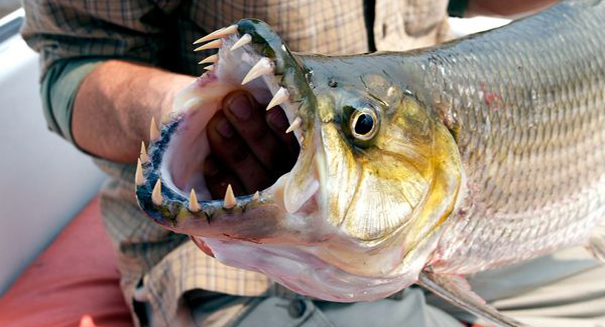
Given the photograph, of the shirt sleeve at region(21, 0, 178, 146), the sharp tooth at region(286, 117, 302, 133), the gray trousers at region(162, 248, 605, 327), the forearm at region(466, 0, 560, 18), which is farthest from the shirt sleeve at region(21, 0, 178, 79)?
the forearm at region(466, 0, 560, 18)

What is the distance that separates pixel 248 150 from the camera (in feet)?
4.01

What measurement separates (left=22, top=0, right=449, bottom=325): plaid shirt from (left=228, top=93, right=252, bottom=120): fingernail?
0.69m

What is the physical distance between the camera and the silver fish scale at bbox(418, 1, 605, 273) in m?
1.26

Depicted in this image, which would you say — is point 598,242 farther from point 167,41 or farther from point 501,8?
point 167,41

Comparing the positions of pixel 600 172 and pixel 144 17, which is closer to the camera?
pixel 600 172

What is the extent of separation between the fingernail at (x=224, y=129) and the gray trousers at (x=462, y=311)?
0.67 metres

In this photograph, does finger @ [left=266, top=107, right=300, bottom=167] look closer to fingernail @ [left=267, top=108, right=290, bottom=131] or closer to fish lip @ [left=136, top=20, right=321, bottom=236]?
fingernail @ [left=267, top=108, right=290, bottom=131]

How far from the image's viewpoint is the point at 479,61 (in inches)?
51.3

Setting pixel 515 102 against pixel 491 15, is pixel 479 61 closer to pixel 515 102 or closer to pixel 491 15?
pixel 515 102

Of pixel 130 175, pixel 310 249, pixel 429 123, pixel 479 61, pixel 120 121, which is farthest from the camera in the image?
pixel 130 175

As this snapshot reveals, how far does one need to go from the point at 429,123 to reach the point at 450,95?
105mm

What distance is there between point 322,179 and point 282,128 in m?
0.26

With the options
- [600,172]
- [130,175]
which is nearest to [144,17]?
[130,175]

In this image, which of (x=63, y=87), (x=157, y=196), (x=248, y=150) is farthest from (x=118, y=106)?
(x=157, y=196)
